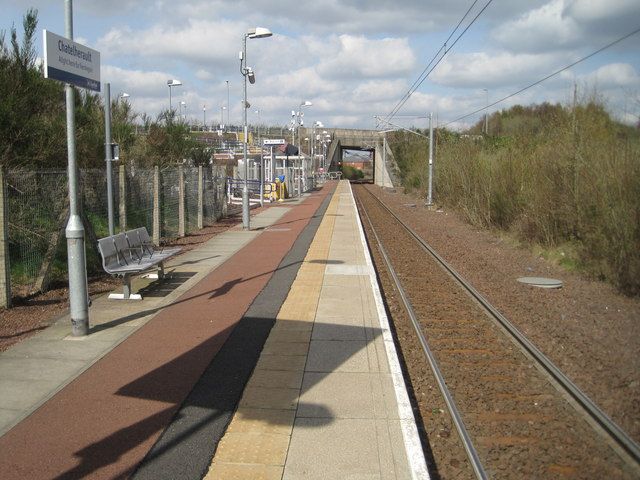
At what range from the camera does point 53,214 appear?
1047cm

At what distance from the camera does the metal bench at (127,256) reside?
9.03 metres

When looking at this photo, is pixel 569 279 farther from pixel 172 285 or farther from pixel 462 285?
pixel 172 285

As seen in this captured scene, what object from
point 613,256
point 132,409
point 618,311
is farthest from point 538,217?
point 132,409

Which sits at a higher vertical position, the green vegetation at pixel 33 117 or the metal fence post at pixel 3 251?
the green vegetation at pixel 33 117

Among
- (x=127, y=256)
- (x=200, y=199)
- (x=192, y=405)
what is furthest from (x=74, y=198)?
(x=200, y=199)

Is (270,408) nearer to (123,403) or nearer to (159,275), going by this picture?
(123,403)

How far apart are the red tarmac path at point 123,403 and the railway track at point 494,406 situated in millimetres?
2223

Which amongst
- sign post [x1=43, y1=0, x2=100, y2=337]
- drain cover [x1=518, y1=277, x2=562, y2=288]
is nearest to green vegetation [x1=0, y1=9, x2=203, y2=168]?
sign post [x1=43, y1=0, x2=100, y2=337]

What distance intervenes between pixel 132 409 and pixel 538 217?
525 inches

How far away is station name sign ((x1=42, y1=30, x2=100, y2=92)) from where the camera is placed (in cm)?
672

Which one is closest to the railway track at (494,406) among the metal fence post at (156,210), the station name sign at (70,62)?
the station name sign at (70,62)

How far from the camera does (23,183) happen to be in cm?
980

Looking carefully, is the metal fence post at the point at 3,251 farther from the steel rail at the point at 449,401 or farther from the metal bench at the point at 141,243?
the steel rail at the point at 449,401

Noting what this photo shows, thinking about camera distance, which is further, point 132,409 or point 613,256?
point 613,256
